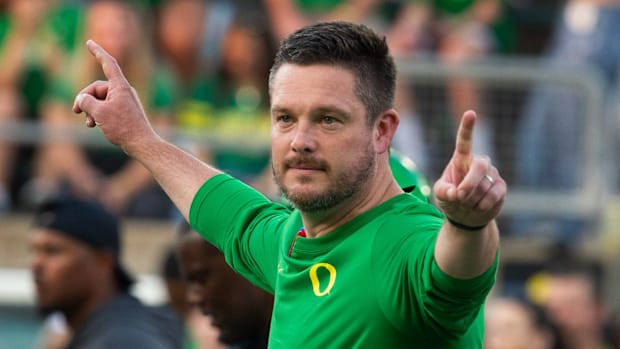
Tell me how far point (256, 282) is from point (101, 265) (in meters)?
2.52

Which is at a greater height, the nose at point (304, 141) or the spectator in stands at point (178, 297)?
the nose at point (304, 141)

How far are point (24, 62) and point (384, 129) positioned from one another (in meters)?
6.99

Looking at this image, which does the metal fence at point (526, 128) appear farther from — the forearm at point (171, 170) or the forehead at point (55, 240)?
the forearm at point (171, 170)

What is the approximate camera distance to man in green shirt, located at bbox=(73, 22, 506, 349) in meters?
3.07

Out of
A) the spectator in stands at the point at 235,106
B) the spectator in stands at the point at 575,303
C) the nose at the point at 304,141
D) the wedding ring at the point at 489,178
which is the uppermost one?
the wedding ring at the point at 489,178

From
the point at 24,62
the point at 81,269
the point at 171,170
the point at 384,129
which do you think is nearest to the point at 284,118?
the point at 384,129

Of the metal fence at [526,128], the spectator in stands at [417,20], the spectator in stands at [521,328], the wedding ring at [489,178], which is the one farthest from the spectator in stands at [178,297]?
the wedding ring at [489,178]

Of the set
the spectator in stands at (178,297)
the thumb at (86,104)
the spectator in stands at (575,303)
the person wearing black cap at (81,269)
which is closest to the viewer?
the thumb at (86,104)

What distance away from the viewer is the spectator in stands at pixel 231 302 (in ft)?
17.4

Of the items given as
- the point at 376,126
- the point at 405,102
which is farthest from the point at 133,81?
the point at 376,126

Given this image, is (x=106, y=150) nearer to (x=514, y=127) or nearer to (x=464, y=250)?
(x=514, y=127)

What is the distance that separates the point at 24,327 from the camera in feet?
33.0

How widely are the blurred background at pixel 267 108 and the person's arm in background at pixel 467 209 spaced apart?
234 inches

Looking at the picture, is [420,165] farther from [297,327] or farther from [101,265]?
[297,327]
